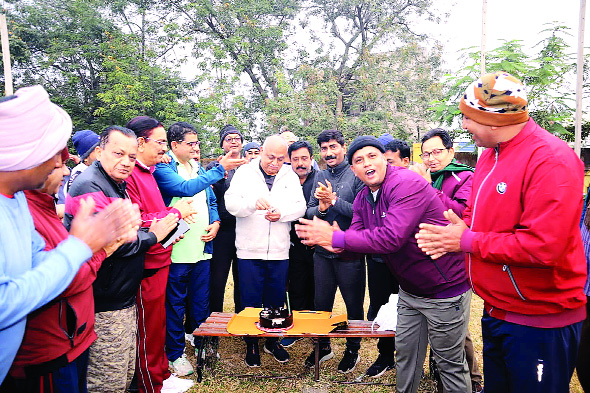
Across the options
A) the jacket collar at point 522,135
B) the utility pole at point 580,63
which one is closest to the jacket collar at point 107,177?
the jacket collar at point 522,135

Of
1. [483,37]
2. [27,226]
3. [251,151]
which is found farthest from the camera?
[483,37]

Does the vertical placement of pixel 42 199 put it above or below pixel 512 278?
above

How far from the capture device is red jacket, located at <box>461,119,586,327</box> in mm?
1716

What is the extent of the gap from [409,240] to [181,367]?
8.34 feet

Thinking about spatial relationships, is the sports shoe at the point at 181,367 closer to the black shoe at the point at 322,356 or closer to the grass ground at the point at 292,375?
the grass ground at the point at 292,375

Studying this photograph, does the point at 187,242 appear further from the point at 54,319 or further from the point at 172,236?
the point at 54,319

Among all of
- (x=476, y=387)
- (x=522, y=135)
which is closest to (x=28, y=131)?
(x=522, y=135)

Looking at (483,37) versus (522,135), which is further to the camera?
(483,37)

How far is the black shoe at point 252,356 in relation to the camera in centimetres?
401

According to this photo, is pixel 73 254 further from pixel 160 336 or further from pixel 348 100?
pixel 348 100

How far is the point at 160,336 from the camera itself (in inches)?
125

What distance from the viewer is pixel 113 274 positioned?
254cm

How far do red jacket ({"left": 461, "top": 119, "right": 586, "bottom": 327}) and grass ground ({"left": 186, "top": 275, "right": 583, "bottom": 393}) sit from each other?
195 centimetres

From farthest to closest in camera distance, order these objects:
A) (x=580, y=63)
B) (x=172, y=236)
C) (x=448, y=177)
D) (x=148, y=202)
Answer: (x=580, y=63) → (x=448, y=177) → (x=148, y=202) → (x=172, y=236)
